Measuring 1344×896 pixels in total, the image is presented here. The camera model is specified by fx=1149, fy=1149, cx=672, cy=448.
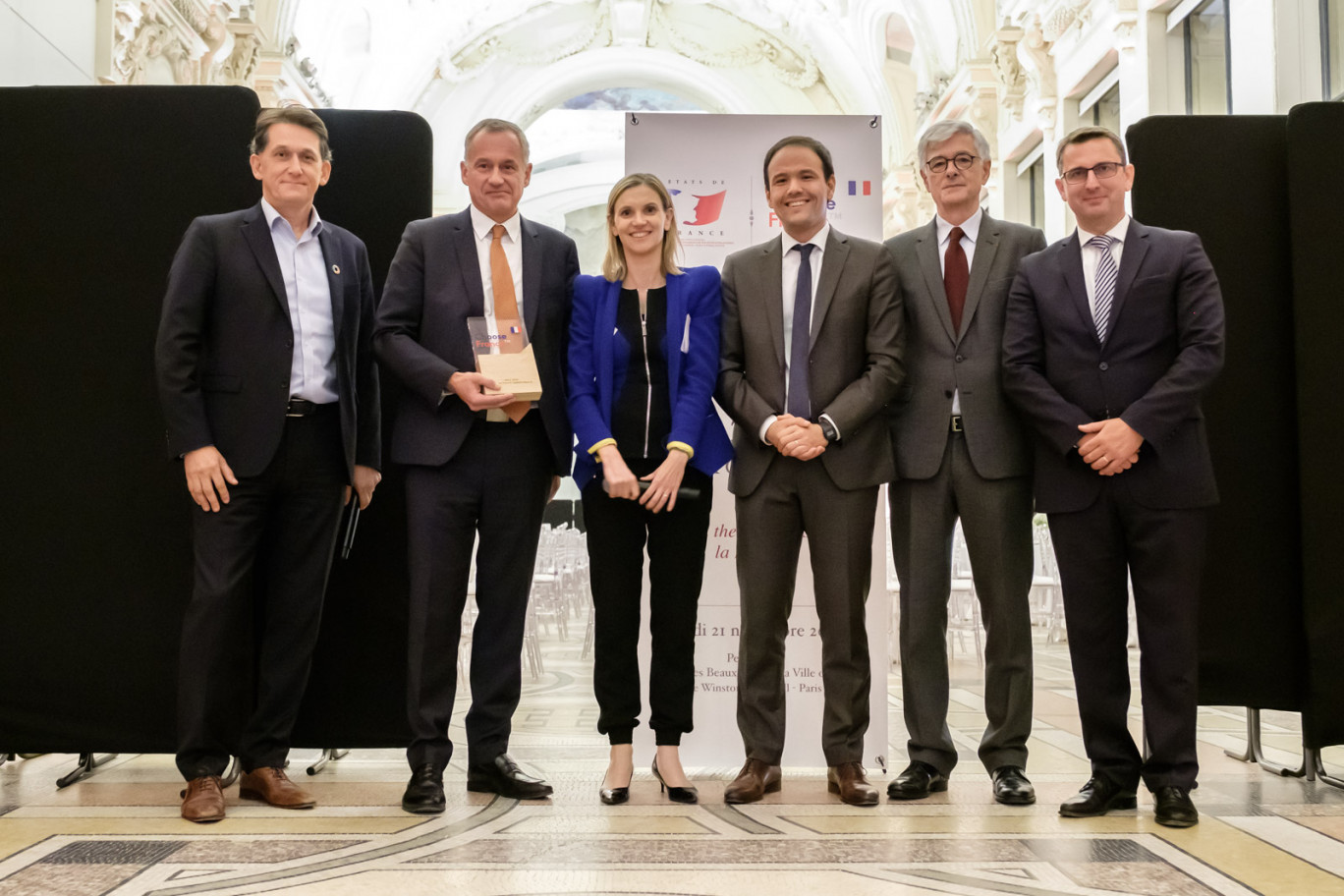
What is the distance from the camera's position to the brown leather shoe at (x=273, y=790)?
11.1 ft

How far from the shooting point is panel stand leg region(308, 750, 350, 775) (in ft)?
13.4

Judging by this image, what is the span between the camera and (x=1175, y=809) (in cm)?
316

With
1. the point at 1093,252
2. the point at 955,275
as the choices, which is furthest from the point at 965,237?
the point at 1093,252

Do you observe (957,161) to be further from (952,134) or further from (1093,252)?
(1093,252)

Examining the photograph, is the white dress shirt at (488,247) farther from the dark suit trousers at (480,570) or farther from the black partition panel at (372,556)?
the black partition panel at (372,556)

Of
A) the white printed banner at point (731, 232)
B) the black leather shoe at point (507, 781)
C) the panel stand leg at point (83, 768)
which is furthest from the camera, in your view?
the white printed banner at point (731, 232)

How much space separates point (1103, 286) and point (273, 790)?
290 cm

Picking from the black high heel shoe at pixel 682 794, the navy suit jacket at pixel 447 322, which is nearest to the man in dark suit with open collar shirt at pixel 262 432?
the navy suit jacket at pixel 447 322

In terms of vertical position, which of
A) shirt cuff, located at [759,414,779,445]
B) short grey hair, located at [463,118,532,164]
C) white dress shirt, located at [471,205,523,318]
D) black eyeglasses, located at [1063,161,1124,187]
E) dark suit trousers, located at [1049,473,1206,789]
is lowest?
dark suit trousers, located at [1049,473,1206,789]

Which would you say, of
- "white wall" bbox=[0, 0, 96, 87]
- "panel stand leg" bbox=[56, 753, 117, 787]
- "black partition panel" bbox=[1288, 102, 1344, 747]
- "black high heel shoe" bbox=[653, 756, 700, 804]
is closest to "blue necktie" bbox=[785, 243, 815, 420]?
"black high heel shoe" bbox=[653, 756, 700, 804]

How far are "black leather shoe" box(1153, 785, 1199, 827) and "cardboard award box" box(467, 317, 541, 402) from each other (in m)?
2.11

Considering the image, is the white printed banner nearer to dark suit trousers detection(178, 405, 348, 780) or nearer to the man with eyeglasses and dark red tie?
the man with eyeglasses and dark red tie

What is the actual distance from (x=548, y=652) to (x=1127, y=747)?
21.5 feet

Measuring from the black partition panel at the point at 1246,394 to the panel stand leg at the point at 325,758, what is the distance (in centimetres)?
310
